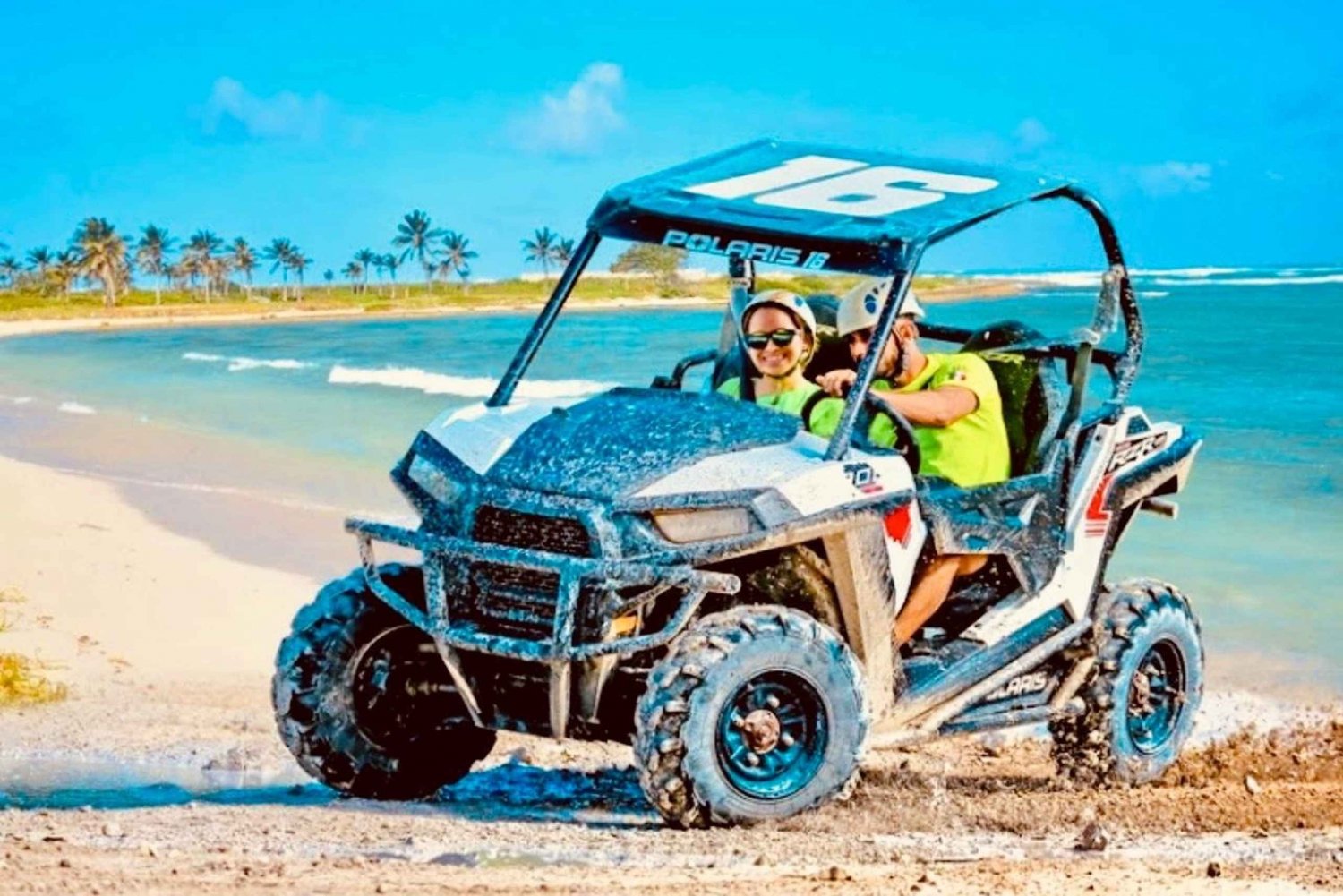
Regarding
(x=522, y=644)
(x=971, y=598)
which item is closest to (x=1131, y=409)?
(x=971, y=598)

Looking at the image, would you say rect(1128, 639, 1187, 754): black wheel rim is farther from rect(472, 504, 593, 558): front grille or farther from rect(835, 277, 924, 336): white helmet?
rect(472, 504, 593, 558): front grille

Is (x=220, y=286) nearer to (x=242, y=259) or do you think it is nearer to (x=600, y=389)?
(x=242, y=259)

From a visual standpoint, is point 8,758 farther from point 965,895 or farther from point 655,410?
point 965,895

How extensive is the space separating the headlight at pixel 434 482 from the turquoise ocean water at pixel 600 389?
5.91 metres

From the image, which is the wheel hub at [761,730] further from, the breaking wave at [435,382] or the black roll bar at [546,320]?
the breaking wave at [435,382]

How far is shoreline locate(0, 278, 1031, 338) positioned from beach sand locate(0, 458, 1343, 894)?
84.8m

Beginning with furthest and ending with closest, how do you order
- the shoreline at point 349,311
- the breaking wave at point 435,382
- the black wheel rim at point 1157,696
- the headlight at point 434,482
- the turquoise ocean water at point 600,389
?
the shoreline at point 349,311 → the breaking wave at point 435,382 → the turquoise ocean water at point 600,389 → the black wheel rim at point 1157,696 → the headlight at point 434,482

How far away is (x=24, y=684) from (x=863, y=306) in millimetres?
4326

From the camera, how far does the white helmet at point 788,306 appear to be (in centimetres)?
733

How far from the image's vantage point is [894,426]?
293 inches

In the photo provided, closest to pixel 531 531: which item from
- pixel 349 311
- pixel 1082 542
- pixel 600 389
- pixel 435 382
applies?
pixel 1082 542

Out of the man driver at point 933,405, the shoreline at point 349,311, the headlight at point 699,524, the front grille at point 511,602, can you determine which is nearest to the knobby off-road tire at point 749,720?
the headlight at point 699,524

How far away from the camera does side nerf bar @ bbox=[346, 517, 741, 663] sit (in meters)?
6.33

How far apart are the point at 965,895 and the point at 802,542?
1.34 m
